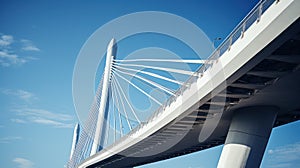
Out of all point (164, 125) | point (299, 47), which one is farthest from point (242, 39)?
point (164, 125)

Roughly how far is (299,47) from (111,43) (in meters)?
27.2

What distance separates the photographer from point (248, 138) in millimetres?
13008

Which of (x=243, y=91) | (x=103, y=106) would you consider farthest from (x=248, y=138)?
(x=103, y=106)

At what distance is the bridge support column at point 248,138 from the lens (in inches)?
506

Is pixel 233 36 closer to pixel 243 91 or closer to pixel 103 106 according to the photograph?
pixel 243 91

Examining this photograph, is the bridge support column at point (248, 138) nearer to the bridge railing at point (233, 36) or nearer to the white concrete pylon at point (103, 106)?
the bridge railing at point (233, 36)

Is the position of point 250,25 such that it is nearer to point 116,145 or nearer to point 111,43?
point 116,145

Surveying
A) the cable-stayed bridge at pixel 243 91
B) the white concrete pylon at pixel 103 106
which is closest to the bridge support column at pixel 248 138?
the cable-stayed bridge at pixel 243 91

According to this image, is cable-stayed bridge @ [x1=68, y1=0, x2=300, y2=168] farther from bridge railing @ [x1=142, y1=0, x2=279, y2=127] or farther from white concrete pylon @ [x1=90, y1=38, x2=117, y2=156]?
white concrete pylon @ [x1=90, y1=38, x2=117, y2=156]

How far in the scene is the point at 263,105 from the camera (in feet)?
44.3

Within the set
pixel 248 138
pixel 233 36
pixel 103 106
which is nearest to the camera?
Result: pixel 233 36

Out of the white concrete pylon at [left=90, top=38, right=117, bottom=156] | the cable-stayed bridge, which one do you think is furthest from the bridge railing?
the white concrete pylon at [left=90, top=38, right=117, bottom=156]

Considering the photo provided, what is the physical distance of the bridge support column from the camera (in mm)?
12859

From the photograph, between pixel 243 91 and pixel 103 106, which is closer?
pixel 243 91
